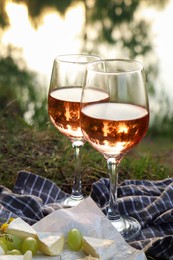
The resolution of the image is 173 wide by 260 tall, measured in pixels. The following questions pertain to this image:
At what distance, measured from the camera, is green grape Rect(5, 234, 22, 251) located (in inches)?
60.1

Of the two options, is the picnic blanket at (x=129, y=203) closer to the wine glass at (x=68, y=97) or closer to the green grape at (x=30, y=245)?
the wine glass at (x=68, y=97)

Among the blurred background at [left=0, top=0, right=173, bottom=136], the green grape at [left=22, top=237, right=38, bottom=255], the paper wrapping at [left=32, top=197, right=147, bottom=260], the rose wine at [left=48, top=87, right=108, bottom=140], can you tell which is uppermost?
the rose wine at [left=48, top=87, right=108, bottom=140]

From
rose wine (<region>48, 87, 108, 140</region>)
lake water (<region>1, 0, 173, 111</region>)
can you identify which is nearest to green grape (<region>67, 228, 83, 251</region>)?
rose wine (<region>48, 87, 108, 140</region>)

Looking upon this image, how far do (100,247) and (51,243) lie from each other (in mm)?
106

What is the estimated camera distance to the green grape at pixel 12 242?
1.53 metres

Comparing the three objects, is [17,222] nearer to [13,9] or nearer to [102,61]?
[102,61]

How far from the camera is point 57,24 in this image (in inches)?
203

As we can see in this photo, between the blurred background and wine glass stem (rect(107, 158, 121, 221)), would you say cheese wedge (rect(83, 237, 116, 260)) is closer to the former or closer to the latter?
wine glass stem (rect(107, 158, 121, 221))

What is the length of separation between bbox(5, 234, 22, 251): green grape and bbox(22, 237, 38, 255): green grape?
2cm

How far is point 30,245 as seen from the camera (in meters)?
1.51

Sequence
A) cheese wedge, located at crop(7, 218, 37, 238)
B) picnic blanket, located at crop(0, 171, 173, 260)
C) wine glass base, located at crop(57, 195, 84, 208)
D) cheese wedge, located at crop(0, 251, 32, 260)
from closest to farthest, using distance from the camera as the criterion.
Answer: cheese wedge, located at crop(0, 251, 32, 260) < cheese wedge, located at crop(7, 218, 37, 238) < picnic blanket, located at crop(0, 171, 173, 260) < wine glass base, located at crop(57, 195, 84, 208)

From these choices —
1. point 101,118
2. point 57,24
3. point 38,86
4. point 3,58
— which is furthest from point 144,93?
point 57,24

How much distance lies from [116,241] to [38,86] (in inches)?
94.6

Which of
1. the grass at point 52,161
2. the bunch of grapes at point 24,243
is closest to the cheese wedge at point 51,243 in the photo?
the bunch of grapes at point 24,243
